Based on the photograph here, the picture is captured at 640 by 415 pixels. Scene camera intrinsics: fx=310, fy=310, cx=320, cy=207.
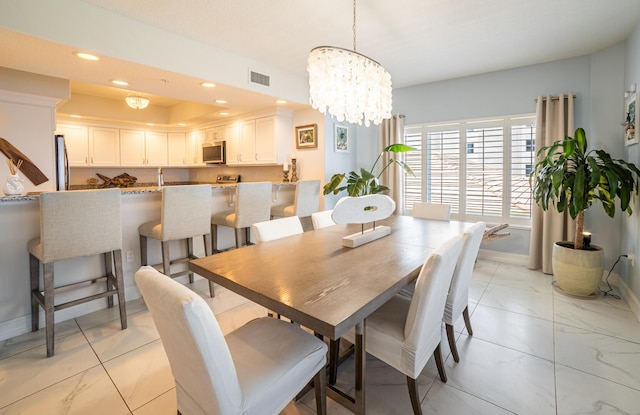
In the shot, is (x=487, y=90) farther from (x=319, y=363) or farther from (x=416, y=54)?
(x=319, y=363)

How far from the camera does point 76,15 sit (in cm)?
236

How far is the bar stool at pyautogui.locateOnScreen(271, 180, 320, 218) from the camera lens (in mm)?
3914

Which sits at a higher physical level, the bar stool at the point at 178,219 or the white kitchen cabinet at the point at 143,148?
the white kitchen cabinet at the point at 143,148

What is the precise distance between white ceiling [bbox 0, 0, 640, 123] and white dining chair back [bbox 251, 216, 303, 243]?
1.71m

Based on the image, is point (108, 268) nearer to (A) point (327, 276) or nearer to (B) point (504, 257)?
(A) point (327, 276)

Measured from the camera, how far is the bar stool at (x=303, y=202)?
3.91 metres

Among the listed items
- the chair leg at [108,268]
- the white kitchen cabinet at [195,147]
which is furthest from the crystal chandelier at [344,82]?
the white kitchen cabinet at [195,147]

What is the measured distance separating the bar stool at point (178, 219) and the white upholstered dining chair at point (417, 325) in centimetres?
199

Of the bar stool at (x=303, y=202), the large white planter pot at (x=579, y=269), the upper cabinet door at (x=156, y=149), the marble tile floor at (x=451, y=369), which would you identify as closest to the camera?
the marble tile floor at (x=451, y=369)

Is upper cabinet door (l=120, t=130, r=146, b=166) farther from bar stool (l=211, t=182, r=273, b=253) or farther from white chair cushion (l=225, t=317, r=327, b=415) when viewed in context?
white chair cushion (l=225, t=317, r=327, b=415)

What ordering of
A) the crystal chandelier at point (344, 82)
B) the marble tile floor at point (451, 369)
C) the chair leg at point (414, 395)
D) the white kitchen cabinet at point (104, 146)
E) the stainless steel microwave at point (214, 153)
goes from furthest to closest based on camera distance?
the white kitchen cabinet at point (104, 146) → the stainless steel microwave at point (214, 153) → the crystal chandelier at point (344, 82) → the marble tile floor at point (451, 369) → the chair leg at point (414, 395)

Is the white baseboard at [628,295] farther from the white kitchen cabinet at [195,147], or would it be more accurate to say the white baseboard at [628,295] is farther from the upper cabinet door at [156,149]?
the upper cabinet door at [156,149]

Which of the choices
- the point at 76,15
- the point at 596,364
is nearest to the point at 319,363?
the point at 596,364

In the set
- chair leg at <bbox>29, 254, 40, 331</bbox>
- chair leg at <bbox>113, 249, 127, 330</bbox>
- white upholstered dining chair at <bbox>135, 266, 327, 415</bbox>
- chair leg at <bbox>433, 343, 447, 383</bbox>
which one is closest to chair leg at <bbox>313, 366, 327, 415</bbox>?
white upholstered dining chair at <bbox>135, 266, 327, 415</bbox>
